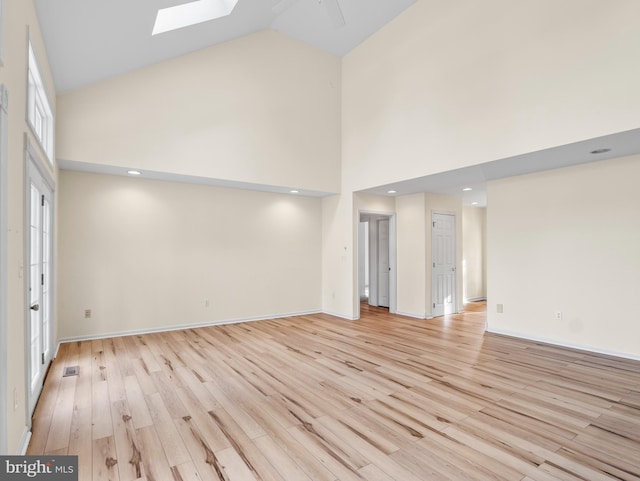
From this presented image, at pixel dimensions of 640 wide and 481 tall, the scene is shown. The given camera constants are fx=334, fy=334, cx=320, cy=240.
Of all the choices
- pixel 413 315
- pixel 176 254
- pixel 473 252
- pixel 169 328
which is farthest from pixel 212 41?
pixel 473 252

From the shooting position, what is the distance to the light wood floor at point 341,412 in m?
2.10

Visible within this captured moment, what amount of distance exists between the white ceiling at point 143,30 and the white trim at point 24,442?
3.21 metres

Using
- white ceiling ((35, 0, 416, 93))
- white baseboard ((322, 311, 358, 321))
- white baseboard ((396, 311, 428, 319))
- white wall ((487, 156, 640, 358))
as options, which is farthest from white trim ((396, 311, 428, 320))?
white ceiling ((35, 0, 416, 93))

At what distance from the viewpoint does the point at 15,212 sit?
207 cm

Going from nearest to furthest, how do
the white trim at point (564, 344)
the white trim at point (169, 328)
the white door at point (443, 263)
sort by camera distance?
1. the white trim at point (564, 344)
2. the white trim at point (169, 328)
3. the white door at point (443, 263)

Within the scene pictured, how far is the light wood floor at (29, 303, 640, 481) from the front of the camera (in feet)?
6.88

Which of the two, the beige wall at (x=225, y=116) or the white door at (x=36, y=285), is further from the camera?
the beige wall at (x=225, y=116)

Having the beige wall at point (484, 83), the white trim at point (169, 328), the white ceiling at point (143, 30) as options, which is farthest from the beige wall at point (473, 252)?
the white ceiling at point (143, 30)

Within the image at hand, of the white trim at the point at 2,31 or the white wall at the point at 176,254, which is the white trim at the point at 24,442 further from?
the white wall at the point at 176,254

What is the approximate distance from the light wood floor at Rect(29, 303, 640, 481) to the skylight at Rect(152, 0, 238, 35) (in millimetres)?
A: 3999

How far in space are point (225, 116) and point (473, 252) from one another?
7027 mm

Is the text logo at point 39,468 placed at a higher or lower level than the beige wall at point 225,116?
lower

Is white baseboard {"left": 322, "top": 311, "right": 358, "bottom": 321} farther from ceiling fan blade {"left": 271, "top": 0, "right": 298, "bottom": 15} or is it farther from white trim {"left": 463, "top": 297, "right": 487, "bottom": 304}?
ceiling fan blade {"left": 271, "top": 0, "right": 298, "bottom": 15}

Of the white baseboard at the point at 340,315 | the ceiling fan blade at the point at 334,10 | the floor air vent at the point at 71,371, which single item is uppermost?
the ceiling fan blade at the point at 334,10
